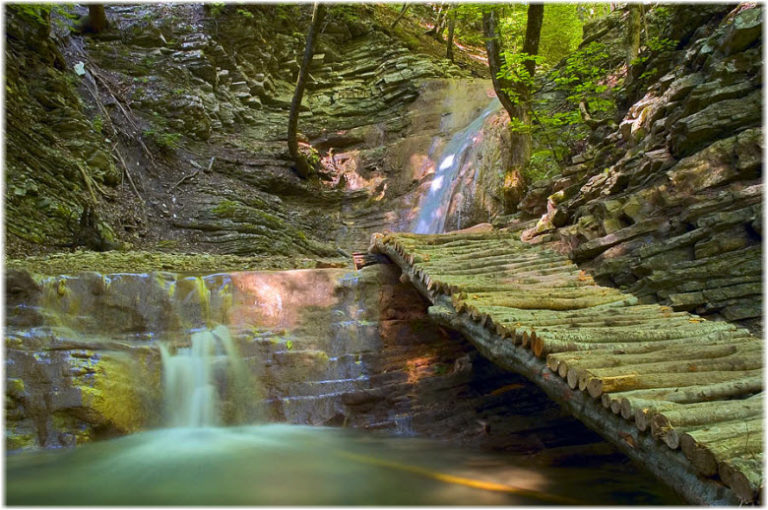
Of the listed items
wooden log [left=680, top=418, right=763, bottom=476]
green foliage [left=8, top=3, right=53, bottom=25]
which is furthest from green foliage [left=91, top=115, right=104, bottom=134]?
wooden log [left=680, top=418, right=763, bottom=476]

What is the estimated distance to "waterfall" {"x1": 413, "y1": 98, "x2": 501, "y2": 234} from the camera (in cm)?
1420

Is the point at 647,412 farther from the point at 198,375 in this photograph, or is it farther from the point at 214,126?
the point at 214,126

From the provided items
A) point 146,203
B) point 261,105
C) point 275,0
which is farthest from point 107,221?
point 275,0

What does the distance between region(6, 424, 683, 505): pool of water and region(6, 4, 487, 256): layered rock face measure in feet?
16.2

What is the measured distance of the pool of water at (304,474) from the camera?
13.8 feet

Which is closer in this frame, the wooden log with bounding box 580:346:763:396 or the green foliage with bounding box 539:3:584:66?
the wooden log with bounding box 580:346:763:396

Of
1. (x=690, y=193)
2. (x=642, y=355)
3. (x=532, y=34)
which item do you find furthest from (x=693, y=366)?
(x=532, y=34)

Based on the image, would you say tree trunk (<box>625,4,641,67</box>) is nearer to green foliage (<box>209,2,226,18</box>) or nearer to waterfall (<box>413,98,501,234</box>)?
waterfall (<box>413,98,501,234</box>)

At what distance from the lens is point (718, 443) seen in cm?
295

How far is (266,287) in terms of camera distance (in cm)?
754

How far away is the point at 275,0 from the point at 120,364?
54.6 ft

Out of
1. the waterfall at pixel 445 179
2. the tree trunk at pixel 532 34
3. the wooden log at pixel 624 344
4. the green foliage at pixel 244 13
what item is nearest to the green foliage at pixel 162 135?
the green foliage at pixel 244 13

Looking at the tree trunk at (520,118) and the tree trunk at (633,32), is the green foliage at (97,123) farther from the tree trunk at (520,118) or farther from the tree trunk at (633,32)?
the tree trunk at (633,32)

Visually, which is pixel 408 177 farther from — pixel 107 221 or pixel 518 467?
pixel 518 467
